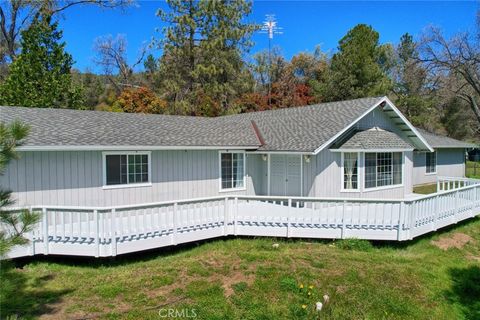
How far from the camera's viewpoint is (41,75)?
70.8ft

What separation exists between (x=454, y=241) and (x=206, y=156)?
897 cm

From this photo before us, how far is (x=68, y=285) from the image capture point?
6.61 m

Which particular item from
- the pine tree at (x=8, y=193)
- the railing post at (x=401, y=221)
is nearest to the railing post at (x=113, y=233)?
the pine tree at (x=8, y=193)

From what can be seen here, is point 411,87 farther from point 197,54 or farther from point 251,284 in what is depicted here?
point 251,284

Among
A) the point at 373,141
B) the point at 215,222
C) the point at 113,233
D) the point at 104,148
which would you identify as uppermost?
the point at 373,141

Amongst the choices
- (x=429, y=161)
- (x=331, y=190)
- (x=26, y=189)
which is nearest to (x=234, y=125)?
(x=331, y=190)

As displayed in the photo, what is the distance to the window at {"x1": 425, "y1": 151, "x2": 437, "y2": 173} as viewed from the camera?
23281mm

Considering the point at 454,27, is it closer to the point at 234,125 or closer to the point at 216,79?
the point at 216,79

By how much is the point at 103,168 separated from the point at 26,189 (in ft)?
6.83

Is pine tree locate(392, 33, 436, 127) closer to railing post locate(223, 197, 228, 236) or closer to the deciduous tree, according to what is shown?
the deciduous tree

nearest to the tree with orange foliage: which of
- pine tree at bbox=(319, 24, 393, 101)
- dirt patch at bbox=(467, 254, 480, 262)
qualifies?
pine tree at bbox=(319, 24, 393, 101)

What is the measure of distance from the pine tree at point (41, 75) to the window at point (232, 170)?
48.6ft

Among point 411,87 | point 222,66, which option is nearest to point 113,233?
point 222,66

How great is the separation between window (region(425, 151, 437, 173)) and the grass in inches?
627
